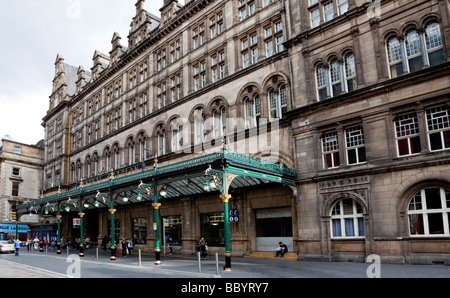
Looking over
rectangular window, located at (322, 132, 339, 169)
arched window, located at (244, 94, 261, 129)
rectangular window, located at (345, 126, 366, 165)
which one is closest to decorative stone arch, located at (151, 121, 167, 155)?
arched window, located at (244, 94, 261, 129)

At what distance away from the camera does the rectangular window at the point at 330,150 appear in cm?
2195

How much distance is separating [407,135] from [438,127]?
144cm

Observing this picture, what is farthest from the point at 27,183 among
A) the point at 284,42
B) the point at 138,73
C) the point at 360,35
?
the point at 360,35

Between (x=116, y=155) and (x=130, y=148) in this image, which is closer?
(x=130, y=148)

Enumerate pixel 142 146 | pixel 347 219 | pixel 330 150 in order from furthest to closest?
1. pixel 142 146
2. pixel 330 150
3. pixel 347 219

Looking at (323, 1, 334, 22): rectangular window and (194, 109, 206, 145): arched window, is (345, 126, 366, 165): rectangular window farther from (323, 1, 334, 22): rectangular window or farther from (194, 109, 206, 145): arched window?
(194, 109, 206, 145): arched window

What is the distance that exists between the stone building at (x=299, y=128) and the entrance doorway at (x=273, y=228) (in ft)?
0.26

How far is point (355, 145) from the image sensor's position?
69.9 feet

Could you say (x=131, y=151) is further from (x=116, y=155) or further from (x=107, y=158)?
(x=107, y=158)

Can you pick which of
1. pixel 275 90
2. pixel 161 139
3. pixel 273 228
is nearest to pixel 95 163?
pixel 161 139

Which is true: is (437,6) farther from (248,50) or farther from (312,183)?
(248,50)

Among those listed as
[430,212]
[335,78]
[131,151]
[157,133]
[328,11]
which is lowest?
[430,212]

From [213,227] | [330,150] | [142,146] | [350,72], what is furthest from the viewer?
[142,146]

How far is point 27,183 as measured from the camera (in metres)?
67.2
